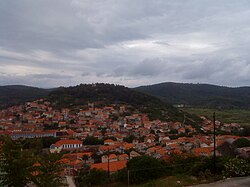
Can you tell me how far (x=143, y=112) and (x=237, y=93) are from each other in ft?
267

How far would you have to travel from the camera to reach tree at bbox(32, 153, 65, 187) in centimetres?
800

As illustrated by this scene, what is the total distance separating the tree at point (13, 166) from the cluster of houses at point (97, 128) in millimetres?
23891

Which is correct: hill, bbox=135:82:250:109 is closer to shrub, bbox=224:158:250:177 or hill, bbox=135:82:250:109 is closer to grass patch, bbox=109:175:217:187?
shrub, bbox=224:158:250:177

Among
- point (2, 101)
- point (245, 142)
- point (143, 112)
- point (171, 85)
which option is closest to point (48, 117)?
point (143, 112)

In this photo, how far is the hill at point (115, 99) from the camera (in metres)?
73.9

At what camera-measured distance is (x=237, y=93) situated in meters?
138

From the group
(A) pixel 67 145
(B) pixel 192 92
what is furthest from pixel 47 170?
(B) pixel 192 92

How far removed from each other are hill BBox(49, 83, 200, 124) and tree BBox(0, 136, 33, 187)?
2454 inches

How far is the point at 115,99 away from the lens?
90.6m

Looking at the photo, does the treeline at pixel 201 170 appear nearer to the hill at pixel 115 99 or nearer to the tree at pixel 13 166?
the tree at pixel 13 166

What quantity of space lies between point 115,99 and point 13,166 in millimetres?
82898

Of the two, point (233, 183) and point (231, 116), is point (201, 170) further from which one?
point (231, 116)

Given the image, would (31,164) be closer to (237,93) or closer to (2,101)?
(2,101)

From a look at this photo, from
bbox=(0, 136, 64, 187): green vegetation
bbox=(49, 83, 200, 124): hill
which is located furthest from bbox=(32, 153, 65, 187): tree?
bbox=(49, 83, 200, 124): hill
